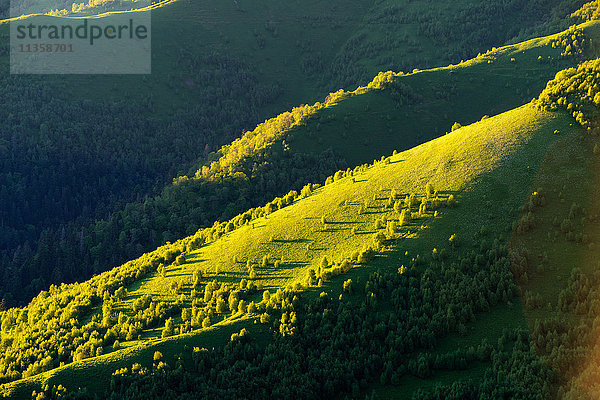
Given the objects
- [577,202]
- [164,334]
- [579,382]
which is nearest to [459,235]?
[577,202]

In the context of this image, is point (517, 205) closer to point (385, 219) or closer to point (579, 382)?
point (385, 219)

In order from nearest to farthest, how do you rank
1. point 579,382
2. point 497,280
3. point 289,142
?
point 579,382, point 497,280, point 289,142

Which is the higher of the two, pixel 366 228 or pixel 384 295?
pixel 366 228

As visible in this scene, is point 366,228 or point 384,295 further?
point 366,228

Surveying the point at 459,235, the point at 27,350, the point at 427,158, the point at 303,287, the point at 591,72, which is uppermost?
the point at 591,72

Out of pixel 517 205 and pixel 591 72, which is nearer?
pixel 517 205

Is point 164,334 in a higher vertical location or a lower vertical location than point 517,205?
lower

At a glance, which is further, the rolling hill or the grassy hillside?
the grassy hillside

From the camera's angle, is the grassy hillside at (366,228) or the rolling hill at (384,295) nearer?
the rolling hill at (384,295)
